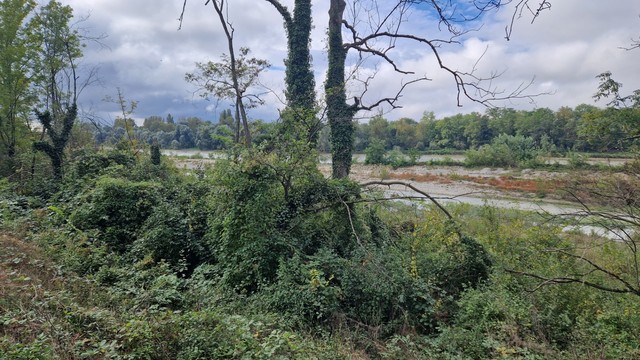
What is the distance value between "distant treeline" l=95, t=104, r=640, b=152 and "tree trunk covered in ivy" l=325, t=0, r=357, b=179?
0.42 m

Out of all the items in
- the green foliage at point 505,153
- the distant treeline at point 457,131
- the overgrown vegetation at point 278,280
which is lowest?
the overgrown vegetation at point 278,280

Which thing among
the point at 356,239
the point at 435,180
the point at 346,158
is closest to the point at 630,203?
the point at 356,239

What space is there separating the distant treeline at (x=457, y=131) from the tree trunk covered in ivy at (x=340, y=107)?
0.42 metres

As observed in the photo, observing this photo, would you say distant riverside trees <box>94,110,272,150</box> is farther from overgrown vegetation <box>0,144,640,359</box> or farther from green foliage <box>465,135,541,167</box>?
green foliage <box>465,135,541,167</box>

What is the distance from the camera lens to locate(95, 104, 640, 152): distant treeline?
30.4 feet

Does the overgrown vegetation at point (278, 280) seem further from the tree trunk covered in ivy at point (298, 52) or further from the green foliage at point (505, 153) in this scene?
the green foliage at point (505, 153)

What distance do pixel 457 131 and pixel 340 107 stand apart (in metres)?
38.4

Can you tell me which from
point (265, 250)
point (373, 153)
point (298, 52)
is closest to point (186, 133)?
point (373, 153)

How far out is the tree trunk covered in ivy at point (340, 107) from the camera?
10.4 m

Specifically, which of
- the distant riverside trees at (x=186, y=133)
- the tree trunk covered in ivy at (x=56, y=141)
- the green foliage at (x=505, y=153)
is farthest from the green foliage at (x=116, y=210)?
the green foliage at (x=505, y=153)

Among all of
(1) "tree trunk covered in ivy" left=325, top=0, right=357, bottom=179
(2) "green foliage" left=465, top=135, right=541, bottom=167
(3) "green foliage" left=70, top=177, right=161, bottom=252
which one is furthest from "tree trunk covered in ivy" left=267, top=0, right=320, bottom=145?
(2) "green foliage" left=465, top=135, right=541, bottom=167

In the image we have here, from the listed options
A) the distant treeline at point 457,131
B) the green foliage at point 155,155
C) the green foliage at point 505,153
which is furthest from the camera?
the green foliage at point 505,153

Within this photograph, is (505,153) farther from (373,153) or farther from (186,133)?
(186,133)

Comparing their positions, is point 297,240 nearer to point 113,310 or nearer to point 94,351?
point 113,310
